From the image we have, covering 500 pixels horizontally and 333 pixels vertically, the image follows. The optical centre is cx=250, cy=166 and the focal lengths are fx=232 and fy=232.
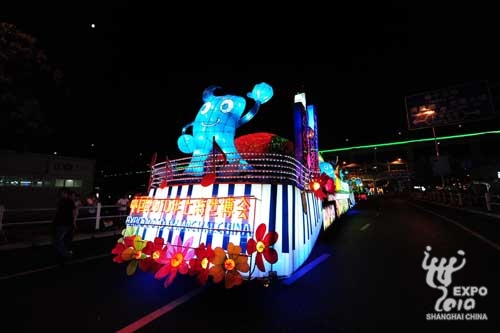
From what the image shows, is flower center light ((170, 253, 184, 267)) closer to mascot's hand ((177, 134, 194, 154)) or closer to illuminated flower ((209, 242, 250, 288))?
illuminated flower ((209, 242, 250, 288))

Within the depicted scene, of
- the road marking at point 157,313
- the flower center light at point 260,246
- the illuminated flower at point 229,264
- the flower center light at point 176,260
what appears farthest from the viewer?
the flower center light at point 176,260

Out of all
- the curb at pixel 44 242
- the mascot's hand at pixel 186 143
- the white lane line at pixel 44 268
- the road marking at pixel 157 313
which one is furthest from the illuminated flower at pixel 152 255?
the curb at pixel 44 242

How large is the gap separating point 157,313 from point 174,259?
4.33 ft

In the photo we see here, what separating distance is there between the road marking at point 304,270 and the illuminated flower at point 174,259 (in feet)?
6.42

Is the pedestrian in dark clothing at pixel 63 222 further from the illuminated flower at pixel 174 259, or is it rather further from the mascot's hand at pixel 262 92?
the mascot's hand at pixel 262 92

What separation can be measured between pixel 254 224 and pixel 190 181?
7.10 ft

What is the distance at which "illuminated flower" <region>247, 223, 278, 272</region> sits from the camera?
157 inches

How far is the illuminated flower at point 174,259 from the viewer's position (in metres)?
4.38

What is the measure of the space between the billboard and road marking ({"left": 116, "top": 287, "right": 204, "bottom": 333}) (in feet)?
66.0

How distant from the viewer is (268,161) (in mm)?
5355

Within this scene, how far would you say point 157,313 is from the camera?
10.5 ft

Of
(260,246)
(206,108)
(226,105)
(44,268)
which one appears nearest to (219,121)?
(226,105)

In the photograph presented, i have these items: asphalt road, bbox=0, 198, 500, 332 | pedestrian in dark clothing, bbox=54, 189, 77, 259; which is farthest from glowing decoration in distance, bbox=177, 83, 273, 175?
asphalt road, bbox=0, 198, 500, 332

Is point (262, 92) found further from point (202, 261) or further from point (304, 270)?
point (202, 261)
